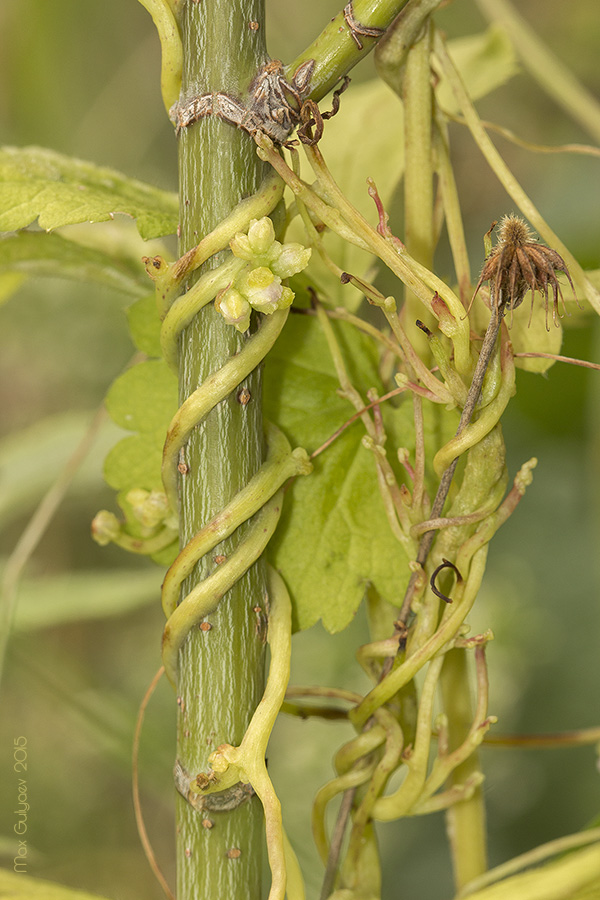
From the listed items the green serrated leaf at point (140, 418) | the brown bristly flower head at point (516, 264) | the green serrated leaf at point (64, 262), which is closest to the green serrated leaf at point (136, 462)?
the green serrated leaf at point (140, 418)

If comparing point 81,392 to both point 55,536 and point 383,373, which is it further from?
point 383,373

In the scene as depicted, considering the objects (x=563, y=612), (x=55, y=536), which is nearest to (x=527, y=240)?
(x=563, y=612)

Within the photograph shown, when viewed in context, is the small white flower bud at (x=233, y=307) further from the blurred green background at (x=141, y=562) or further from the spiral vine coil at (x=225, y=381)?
the blurred green background at (x=141, y=562)

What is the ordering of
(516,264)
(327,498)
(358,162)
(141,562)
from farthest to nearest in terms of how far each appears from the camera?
(141,562), (358,162), (327,498), (516,264)

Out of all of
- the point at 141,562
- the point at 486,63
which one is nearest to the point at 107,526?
the point at 486,63

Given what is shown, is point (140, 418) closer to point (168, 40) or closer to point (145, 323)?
point (145, 323)
